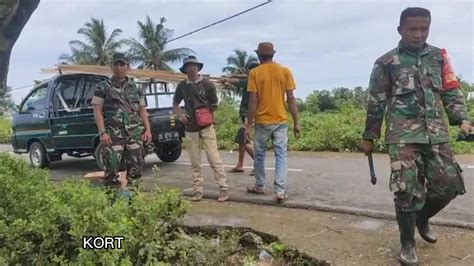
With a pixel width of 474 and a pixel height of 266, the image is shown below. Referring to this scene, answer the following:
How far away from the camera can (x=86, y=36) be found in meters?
41.0

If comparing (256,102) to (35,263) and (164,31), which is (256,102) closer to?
(35,263)

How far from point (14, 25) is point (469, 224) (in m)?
4.51

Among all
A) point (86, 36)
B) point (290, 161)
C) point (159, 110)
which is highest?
point (86, 36)

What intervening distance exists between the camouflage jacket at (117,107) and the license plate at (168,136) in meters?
3.29

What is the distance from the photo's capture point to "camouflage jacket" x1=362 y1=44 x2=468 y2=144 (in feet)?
11.4

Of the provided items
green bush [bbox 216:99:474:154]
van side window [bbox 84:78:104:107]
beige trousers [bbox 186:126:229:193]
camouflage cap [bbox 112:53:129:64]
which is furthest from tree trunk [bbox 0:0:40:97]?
green bush [bbox 216:99:474:154]

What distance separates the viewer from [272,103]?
18.2ft

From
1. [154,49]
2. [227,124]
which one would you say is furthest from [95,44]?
[227,124]

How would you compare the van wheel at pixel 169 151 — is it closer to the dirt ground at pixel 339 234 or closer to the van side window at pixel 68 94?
the van side window at pixel 68 94

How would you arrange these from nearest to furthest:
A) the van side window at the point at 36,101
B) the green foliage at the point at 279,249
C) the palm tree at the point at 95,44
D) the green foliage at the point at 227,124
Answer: the green foliage at the point at 279,249
the van side window at the point at 36,101
the green foliage at the point at 227,124
the palm tree at the point at 95,44

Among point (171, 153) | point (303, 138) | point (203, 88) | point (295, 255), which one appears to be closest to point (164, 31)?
point (303, 138)

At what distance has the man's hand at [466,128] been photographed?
3463 mm

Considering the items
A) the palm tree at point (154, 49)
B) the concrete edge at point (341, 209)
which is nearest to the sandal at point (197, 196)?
the concrete edge at point (341, 209)

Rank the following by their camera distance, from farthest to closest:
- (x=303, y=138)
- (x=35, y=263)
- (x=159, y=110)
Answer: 1. (x=303, y=138)
2. (x=159, y=110)
3. (x=35, y=263)
